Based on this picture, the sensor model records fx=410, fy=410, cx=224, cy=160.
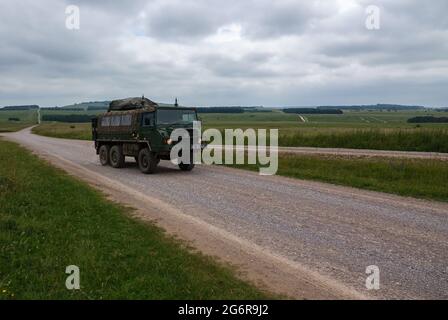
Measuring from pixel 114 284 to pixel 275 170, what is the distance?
13.1 m

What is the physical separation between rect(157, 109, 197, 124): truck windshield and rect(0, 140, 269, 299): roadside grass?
7.37m

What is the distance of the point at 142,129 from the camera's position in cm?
1683

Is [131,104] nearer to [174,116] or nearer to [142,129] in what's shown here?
[142,129]

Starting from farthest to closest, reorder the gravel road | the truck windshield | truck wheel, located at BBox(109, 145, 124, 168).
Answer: truck wheel, located at BBox(109, 145, 124, 168) < the truck windshield < the gravel road

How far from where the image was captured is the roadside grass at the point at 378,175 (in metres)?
12.8

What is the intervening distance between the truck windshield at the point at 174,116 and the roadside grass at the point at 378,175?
3.68m

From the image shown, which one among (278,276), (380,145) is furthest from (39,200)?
(380,145)

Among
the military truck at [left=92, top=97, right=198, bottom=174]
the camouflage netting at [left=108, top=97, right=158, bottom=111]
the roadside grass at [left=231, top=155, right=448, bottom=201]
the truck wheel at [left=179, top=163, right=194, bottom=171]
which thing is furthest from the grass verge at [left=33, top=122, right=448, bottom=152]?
the military truck at [left=92, top=97, right=198, bottom=174]

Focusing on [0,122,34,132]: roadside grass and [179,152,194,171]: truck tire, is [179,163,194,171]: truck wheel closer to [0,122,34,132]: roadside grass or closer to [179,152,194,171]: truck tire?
[179,152,194,171]: truck tire

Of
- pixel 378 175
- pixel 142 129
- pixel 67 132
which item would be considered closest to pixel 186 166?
pixel 142 129

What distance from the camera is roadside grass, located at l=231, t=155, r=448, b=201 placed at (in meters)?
12.8

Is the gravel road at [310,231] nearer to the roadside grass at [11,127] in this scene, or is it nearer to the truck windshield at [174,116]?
the truck windshield at [174,116]

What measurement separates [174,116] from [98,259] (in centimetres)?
1101
